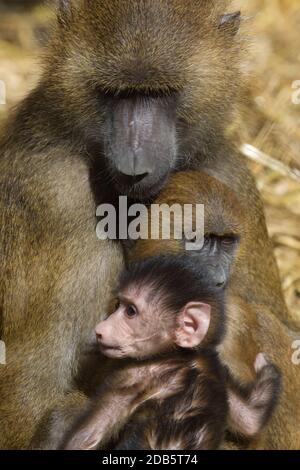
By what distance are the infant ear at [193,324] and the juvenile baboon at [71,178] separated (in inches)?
26.7

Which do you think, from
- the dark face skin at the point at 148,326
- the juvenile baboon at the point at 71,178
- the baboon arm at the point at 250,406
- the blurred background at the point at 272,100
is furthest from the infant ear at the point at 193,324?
the blurred background at the point at 272,100

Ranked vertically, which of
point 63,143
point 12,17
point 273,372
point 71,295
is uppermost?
point 12,17

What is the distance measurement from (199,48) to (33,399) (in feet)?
6.96

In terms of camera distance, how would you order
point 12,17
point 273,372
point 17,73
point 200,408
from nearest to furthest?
1. point 200,408
2. point 273,372
3. point 17,73
4. point 12,17

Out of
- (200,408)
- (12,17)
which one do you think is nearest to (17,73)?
(12,17)

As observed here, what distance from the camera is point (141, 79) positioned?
5.67 meters

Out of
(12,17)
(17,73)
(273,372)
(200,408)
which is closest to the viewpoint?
(200,408)

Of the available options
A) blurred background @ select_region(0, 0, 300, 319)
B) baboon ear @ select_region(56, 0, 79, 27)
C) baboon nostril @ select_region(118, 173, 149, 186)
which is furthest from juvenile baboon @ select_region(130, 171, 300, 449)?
blurred background @ select_region(0, 0, 300, 319)

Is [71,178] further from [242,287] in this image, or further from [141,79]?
[242,287]

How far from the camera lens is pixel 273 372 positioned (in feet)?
19.1

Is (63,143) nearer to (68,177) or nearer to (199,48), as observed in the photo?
(68,177)

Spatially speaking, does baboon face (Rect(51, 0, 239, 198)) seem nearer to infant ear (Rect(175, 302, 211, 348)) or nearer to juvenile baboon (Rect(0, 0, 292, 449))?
juvenile baboon (Rect(0, 0, 292, 449))

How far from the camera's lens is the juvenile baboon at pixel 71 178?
19.0 feet

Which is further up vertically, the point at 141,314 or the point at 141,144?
the point at 141,144
